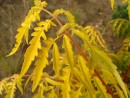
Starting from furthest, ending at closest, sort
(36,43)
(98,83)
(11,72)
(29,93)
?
(11,72) → (29,93) → (98,83) → (36,43)

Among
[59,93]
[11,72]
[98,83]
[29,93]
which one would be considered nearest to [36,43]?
[98,83]

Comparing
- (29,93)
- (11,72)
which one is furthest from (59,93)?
(11,72)

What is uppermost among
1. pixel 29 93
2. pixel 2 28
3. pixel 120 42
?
pixel 2 28

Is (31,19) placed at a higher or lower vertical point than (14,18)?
lower

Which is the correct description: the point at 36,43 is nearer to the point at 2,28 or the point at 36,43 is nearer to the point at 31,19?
the point at 31,19

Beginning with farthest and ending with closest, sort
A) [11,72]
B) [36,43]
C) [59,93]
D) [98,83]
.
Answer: [11,72]
[59,93]
[98,83]
[36,43]

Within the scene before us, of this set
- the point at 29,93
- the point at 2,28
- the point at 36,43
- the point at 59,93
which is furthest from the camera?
the point at 2,28

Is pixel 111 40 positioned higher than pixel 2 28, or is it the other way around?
pixel 2 28

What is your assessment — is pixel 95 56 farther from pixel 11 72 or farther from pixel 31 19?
pixel 11 72

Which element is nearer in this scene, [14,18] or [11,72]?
[11,72]
